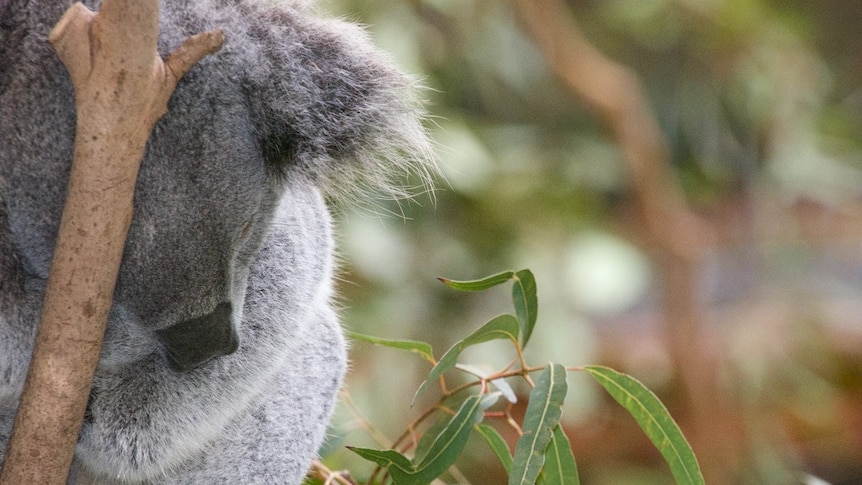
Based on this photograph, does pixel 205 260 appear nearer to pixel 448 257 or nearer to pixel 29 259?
pixel 29 259

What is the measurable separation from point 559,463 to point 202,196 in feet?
2.45

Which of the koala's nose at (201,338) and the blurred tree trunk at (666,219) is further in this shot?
the blurred tree trunk at (666,219)

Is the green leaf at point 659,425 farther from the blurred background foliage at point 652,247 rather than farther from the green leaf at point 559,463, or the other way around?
the blurred background foliage at point 652,247

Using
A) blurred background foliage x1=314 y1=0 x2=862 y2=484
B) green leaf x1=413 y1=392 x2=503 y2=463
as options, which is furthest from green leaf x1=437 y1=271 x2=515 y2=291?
blurred background foliage x1=314 y1=0 x2=862 y2=484

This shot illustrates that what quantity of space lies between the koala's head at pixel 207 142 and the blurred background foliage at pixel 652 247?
6.96 feet

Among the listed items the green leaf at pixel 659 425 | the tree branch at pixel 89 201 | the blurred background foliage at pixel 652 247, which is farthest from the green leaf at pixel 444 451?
the blurred background foliage at pixel 652 247

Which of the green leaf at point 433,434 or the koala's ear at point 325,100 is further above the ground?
the koala's ear at point 325,100

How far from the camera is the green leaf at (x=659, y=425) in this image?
165 centimetres

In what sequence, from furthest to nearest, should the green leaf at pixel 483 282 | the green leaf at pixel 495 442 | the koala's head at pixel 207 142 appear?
the green leaf at pixel 495 442 → the green leaf at pixel 483 282 → the koala's head at pixel 207 142

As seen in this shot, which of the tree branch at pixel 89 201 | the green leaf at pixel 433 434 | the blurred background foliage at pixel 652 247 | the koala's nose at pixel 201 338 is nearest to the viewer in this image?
the tree branch at pixel 89 201

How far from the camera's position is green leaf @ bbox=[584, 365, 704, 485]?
165 centimetres

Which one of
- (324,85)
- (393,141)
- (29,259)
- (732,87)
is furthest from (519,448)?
(732,87)

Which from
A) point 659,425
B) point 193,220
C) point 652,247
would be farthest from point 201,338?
point 652,247

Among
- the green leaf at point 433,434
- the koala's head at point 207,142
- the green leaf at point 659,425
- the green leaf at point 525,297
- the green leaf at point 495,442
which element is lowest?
the green leaf at point 495,442
